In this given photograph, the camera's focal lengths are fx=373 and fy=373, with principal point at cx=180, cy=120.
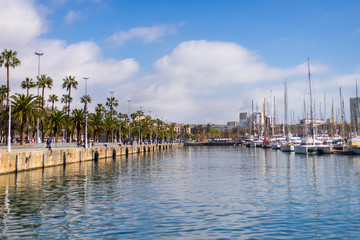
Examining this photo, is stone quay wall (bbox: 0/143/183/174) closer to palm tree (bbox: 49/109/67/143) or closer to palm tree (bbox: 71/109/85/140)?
palm tree (bbox: 49/109/67/143)

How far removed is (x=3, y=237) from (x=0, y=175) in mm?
22801

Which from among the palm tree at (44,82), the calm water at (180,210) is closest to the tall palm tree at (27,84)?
the palm tree at (44,82)

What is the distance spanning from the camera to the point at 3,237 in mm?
14445

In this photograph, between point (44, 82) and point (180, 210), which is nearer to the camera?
point (180, 210)

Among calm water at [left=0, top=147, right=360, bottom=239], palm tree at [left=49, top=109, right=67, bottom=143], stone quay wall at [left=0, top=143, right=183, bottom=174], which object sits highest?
palm tree at [left=49, top=109, right=67, bottom=143]

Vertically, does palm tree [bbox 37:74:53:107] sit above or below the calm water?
above

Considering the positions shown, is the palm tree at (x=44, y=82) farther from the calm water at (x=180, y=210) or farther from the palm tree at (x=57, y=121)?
the calm water at (x=180, y=210)

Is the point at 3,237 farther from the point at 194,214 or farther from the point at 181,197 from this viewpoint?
the point at 181,197

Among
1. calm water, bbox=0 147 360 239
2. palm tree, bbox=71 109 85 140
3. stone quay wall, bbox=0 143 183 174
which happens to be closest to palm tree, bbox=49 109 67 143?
palm tree, bbox=71 109 85 140

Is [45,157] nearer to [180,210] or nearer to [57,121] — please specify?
[180,210]

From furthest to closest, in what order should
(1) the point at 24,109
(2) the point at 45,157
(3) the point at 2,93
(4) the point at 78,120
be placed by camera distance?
(4) the point at 78,120, (3) the point at 2,93, (1) the point at 24,109, (2) the point at 45,157

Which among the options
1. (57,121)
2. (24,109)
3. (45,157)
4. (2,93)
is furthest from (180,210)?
(2,93)

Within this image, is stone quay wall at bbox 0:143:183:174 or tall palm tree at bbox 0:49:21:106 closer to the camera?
stone quay wall at bbox 0:143:183:174

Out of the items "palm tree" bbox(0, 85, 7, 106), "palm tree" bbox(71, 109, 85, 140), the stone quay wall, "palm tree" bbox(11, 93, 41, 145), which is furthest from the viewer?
"palm tree" bbox(71, 109, 85, 140)
